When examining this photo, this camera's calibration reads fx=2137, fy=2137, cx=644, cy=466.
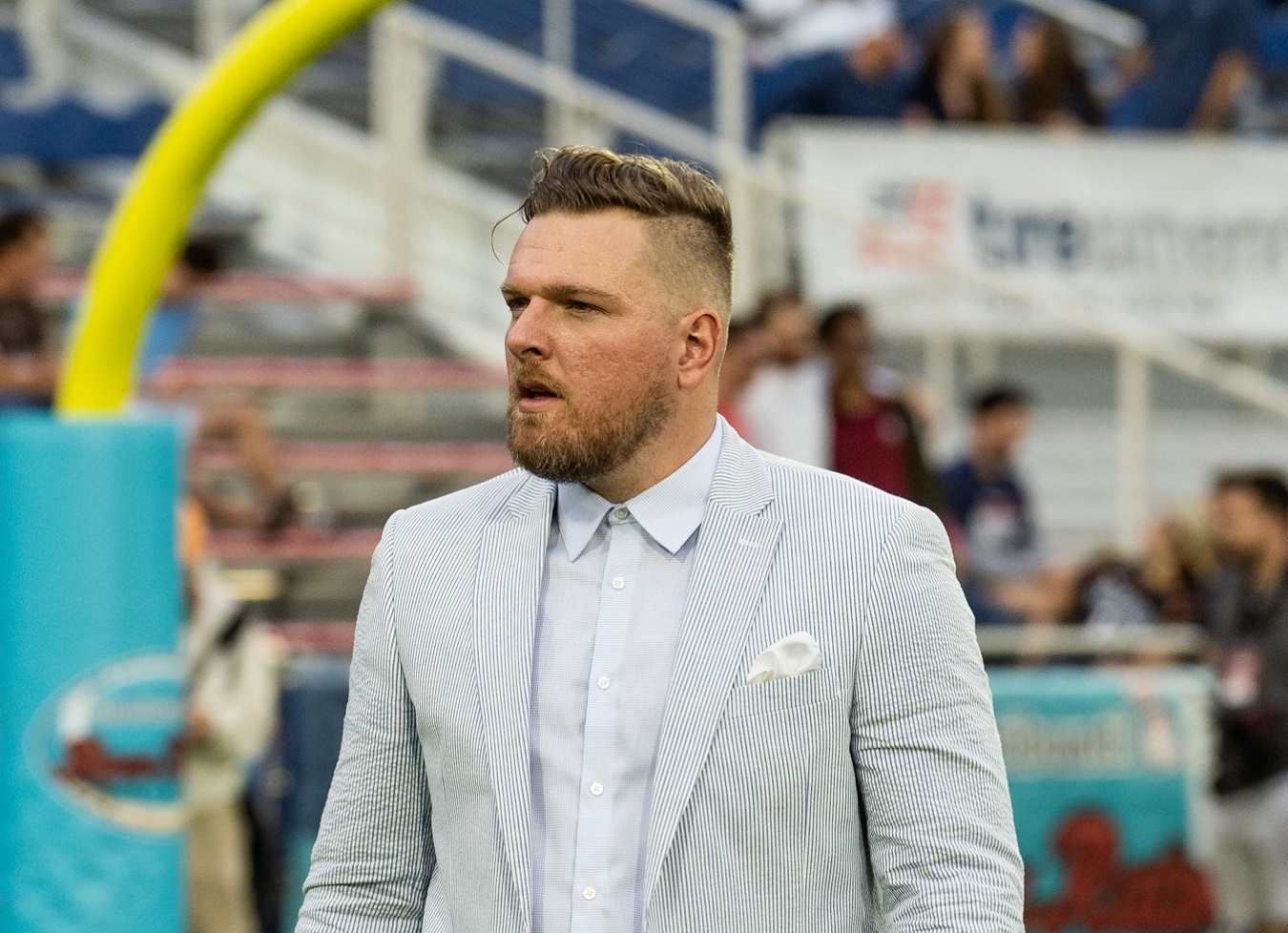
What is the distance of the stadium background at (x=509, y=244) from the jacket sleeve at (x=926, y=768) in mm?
5757

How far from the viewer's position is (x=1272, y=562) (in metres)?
7.73

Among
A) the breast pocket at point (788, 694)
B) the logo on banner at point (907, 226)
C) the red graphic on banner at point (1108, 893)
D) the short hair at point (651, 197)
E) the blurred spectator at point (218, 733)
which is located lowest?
the red graphic on banner at point (1108, 893)

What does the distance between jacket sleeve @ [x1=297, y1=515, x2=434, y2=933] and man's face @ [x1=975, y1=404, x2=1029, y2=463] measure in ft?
21.5

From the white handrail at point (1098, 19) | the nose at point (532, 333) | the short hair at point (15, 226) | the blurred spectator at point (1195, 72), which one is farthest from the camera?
the white handrail at point (1098, 19)

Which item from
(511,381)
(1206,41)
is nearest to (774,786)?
(511,381)

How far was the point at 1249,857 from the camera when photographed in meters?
7.32

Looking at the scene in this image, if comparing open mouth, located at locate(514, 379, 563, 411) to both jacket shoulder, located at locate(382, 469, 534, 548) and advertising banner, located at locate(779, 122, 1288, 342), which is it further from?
advertising banner, located at locate(779, 122, 1288, 342)

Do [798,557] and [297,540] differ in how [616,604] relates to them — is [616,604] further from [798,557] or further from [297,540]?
[297,540]

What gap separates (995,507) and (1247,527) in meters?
1.27

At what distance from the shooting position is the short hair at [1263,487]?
305 inches

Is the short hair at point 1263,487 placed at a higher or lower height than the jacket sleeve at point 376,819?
higher

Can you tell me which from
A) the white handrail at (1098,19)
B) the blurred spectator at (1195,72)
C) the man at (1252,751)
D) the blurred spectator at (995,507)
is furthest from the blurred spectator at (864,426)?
the white handrail at (1098,19)

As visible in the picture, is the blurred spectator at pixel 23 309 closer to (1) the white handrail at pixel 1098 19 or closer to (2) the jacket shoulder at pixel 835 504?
(2) the jacket shoulder at pixel 835 504

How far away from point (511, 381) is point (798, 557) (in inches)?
14.4
